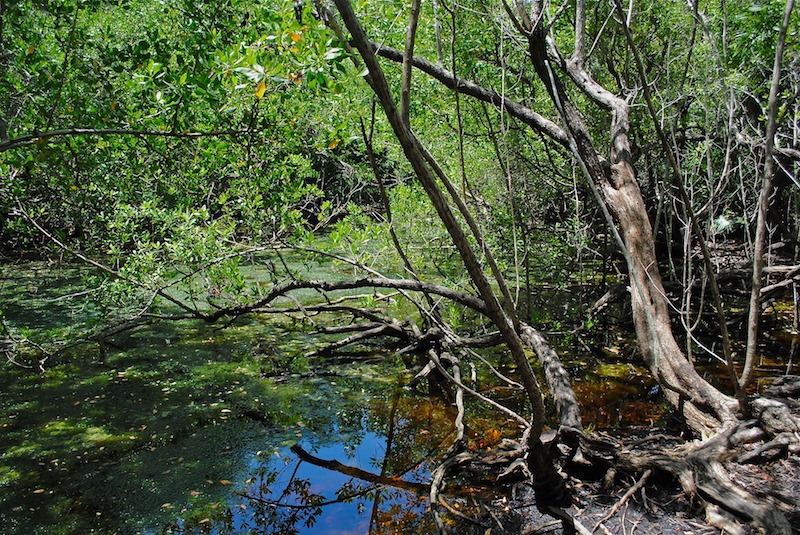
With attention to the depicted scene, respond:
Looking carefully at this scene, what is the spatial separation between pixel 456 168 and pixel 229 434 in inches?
190

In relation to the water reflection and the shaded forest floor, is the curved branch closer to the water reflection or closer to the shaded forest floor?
the water reflection

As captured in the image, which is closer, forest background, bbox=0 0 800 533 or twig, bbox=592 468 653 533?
forest background, bbox=0 0 800 533

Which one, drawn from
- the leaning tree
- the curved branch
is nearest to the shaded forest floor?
the leaning tree

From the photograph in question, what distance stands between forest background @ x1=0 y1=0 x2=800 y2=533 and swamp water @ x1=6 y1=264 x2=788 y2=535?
0.38m

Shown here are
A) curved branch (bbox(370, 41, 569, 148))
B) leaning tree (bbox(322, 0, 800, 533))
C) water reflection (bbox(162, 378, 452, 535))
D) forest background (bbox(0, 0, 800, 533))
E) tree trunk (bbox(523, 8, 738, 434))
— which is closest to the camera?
leaning tree (bbox(322, 0, 800, 533))

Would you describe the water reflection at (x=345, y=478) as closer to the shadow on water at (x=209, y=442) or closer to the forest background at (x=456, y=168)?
the shadow on water at (x=209, y=442)

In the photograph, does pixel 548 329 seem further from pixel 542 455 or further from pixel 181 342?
pixel 181 342

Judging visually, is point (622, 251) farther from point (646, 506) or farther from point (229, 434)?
point (229, 434)

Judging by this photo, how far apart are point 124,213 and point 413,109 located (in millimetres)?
3552

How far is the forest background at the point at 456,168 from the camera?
3184 millimetres

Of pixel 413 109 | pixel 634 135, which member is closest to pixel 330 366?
pixel 413 109

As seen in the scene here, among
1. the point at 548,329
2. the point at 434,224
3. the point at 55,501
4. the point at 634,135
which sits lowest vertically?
Result: the point at 55,501

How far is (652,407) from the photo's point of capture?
546cm

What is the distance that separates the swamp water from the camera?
12.8 feet
